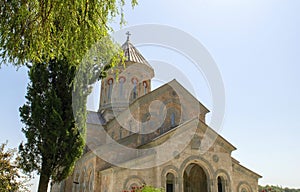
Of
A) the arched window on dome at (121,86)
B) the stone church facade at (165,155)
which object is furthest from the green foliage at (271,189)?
the arched window on dome at (121,86)

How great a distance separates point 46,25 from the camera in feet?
14.6

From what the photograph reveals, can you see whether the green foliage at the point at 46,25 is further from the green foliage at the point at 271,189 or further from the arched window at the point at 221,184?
the arched window at the point at 221,184

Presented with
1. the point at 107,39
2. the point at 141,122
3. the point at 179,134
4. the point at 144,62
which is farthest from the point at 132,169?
the point at 144,62

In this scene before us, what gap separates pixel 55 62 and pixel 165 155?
645 centimetres

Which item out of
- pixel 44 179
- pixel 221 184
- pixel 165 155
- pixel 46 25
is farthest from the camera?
pixel 221 184

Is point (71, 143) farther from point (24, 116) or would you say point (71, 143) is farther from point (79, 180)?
point (79, 180)

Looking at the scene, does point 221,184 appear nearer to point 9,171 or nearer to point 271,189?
point 271,189

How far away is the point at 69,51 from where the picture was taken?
207 inches

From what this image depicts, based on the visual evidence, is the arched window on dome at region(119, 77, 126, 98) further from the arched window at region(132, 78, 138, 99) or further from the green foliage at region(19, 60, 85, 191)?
the green foliage at region(19, 60, 85, 191)

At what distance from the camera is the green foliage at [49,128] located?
833 cm

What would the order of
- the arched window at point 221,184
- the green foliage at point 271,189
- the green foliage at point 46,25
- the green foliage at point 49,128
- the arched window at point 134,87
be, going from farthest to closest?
the arched window at point 134,87, the arched window at point 221,184, the green foliage at point 271,189, the green foliage at point 49,128, the green foliage at point 46,25

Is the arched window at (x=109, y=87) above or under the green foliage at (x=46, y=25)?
above

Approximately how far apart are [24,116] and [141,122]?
7.42 metres

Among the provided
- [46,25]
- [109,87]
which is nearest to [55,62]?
[46,25]
